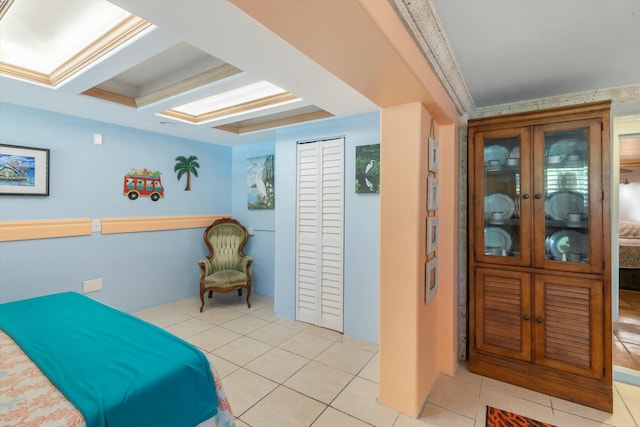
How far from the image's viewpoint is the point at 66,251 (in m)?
2.96

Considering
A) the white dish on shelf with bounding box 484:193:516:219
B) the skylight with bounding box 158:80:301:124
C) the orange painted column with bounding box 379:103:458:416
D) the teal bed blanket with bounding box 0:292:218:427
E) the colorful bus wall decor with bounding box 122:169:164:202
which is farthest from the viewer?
the colorful bus wall decor with bounding box 122:169:164:202

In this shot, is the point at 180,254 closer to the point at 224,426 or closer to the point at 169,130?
the point at 169,130

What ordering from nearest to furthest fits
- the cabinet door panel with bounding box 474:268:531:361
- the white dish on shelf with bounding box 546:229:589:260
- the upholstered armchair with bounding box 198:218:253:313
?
the white dish on shelf with bounding box 546:229:589:260
the cabinet door panel with bounding box 474:268:531:361
the upholstered armchair with bounding box 198:218:253:313

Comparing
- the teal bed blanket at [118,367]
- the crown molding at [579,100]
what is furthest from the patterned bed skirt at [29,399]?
the crown molding at [579,100]

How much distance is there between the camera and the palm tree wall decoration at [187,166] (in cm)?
387

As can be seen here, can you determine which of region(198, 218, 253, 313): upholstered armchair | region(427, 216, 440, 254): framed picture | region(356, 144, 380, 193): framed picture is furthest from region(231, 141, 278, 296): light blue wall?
region(427, 216, 440, 254): framed picture

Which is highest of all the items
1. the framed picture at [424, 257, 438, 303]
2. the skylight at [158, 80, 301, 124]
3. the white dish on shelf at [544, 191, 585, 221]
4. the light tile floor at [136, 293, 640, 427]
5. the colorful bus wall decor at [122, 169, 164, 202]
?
the skylight at [158, 80, 301, 124]

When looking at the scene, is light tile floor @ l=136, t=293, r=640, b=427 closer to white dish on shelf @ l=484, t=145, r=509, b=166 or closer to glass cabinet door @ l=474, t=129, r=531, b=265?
glass cabinet door @ l=474, t=129, r=531, b=265

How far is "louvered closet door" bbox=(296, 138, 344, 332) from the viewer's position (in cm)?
305

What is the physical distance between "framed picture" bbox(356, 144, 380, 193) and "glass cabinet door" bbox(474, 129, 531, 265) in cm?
87

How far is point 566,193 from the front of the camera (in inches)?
81.2

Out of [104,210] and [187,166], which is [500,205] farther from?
[104,210]

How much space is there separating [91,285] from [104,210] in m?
0.83

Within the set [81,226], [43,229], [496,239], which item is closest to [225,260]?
[81,226]
